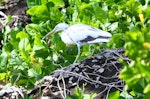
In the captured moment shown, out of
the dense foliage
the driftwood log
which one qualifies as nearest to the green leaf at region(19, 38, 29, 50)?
the dense foliage

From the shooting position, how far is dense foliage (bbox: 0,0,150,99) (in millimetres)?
2969

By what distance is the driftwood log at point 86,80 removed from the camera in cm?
243

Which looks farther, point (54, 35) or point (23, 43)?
point (23, 43)

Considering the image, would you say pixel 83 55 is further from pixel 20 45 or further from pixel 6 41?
pixel 6 41

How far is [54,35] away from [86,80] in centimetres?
74

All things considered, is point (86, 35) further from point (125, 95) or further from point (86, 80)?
point (125, 95)

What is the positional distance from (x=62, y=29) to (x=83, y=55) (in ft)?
0.73

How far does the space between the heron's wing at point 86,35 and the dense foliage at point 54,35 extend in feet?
0.25

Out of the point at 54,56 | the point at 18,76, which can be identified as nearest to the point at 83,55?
the point at 54,56

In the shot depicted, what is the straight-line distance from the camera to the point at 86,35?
273 cm

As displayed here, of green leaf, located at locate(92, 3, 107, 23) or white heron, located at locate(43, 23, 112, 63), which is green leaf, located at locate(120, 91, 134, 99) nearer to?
white heron, located at locate(43, 23, 112, 63)

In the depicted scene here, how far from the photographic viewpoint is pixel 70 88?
2490 mm

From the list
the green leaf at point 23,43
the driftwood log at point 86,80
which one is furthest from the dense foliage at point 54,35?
the driftwood log at point 86,80

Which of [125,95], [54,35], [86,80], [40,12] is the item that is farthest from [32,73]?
[40,12]
